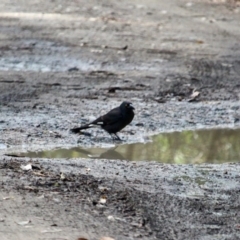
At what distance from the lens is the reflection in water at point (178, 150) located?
1105 centimetres

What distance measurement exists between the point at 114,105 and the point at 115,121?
190cm

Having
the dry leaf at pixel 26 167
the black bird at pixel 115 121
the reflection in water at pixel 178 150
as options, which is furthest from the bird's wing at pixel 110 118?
the dry leaf at pixel 26 167

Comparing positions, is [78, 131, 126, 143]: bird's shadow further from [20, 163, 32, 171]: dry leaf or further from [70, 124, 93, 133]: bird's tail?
[20, 163, 32, 171]: dry leaf

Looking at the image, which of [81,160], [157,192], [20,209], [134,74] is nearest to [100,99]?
[134,74]

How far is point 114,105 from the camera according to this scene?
13.8 metres

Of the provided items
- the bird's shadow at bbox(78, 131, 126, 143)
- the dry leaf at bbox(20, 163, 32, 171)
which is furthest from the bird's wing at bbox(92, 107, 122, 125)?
the dry leaf at bbox(20, 163, 32, 171)

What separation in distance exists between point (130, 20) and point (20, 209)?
1310 cm

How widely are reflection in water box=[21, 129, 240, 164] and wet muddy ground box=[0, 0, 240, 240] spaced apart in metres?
0.24

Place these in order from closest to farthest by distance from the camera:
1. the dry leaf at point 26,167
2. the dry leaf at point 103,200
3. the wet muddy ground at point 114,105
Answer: the wet muddy ground at point 114,105 < the dry leaf at point 103,200 < the dry leaf at point 26,167

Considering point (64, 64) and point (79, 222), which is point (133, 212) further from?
point (64, 64)

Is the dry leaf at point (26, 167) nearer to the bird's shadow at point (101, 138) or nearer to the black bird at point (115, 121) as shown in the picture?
the bird's shadow at point (101, 138)

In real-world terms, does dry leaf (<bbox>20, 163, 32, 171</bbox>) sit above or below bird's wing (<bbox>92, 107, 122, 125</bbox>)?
above

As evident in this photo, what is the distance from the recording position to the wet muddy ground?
804 centimetres

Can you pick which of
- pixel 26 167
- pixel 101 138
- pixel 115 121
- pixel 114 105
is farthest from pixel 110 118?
pixel 26 167
